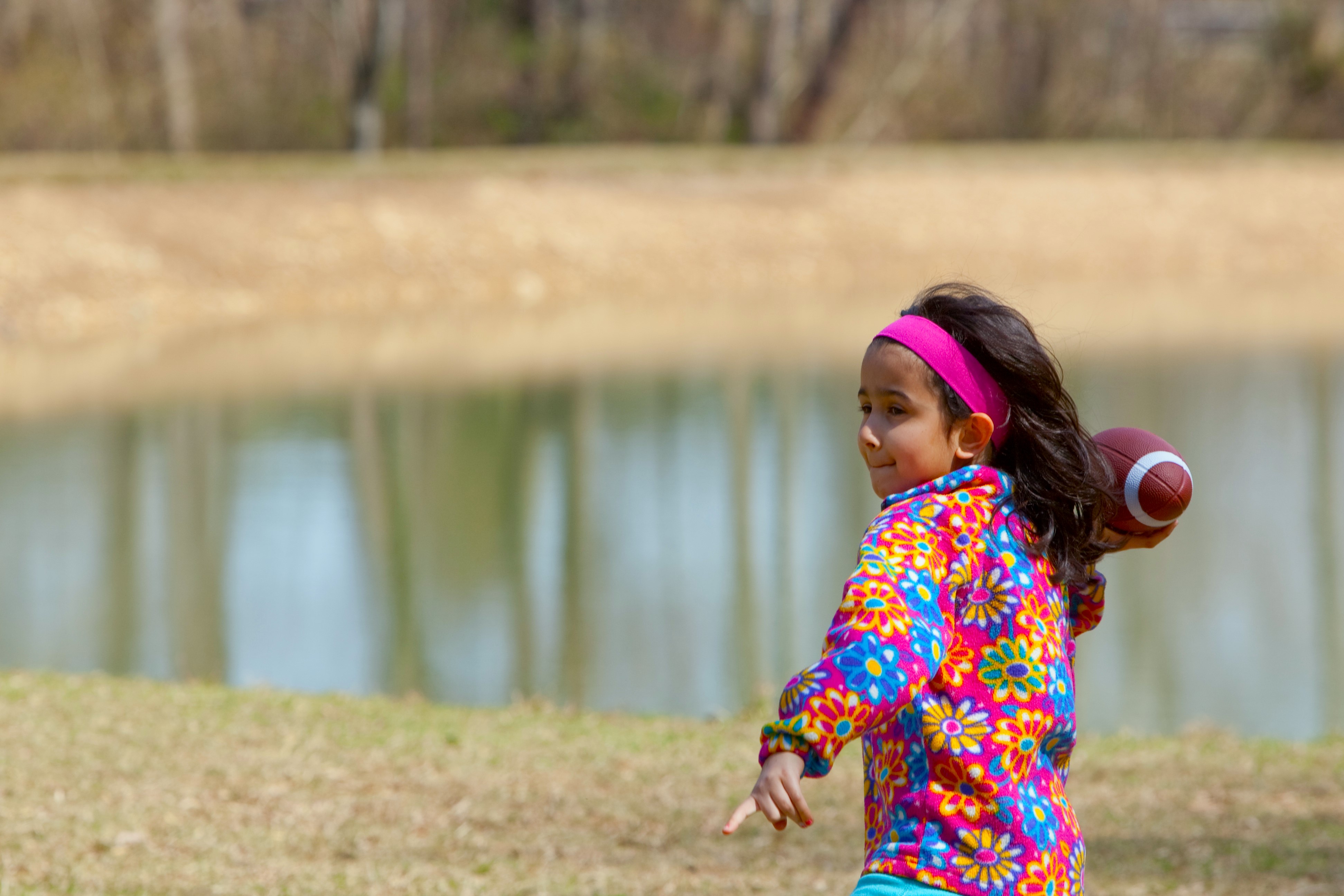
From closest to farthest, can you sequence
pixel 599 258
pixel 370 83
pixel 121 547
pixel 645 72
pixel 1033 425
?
pixel 1033 425 < pixel 121 547 < pixel 599 258 < pixel 370 83 < pixel 645 72

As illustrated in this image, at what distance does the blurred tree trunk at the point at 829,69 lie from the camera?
126 feet

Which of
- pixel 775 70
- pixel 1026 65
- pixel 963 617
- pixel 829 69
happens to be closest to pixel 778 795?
pixel 963 617

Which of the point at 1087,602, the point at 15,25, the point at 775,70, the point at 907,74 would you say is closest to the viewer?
the point at 1087,602

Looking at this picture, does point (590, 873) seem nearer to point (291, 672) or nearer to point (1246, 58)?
point (291, 672)

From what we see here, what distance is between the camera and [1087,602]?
2.73 meters

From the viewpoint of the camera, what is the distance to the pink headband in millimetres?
2500

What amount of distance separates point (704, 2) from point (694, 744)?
127 ft

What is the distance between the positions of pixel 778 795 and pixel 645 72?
39.7 meters

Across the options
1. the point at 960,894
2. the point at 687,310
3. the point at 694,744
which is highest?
the point at 960,894

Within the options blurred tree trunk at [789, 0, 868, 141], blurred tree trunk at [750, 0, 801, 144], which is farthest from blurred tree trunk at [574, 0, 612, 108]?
blurred tree trunk at [789, 0, 868, 141]

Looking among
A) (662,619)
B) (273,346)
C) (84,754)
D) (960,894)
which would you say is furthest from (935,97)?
(960,894)

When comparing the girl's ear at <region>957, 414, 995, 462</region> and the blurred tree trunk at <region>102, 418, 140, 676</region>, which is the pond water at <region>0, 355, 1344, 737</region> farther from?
the girl's ear at <region>957, 414, 995, 462</region>

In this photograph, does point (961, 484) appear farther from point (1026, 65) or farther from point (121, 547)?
point (1026, 65)

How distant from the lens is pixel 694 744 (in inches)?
242
